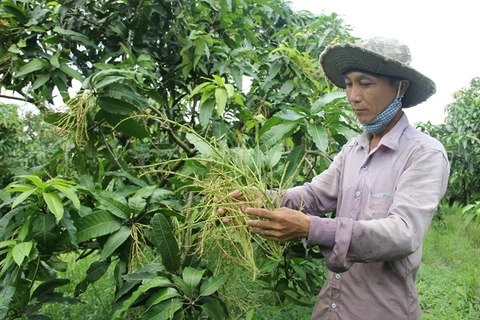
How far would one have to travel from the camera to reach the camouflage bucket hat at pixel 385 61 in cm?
111

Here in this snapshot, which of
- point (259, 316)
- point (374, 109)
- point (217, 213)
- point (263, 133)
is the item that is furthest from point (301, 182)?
point (259, 316)

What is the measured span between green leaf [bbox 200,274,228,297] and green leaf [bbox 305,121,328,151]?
1.42ft

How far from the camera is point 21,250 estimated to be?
1.06 meters

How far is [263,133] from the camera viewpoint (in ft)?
4.47

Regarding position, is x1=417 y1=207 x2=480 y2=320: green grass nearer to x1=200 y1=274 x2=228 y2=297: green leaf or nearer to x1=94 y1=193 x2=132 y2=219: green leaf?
x1=200 y1=274 x2=228 y2=297: green leaf

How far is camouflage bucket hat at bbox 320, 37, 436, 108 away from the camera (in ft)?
3.66

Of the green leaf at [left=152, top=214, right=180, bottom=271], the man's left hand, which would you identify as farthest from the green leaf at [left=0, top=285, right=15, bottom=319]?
the man's left hand

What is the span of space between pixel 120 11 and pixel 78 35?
0.75 ft

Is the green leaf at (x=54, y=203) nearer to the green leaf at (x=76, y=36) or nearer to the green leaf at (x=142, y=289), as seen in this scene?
the green leaf at (x=142, y=289)

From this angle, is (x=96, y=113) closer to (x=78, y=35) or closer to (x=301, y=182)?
(x=78, y=35)

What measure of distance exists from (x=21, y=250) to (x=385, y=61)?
3.11 ft

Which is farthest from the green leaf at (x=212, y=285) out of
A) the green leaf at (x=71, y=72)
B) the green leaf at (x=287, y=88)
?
the green leaf at (x=287, y=88)

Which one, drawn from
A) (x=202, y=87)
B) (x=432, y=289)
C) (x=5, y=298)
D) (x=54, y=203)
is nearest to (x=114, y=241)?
(x=54, y=203)

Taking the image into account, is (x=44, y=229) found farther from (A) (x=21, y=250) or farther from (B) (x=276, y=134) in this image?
(B) (x=276, y=134)
